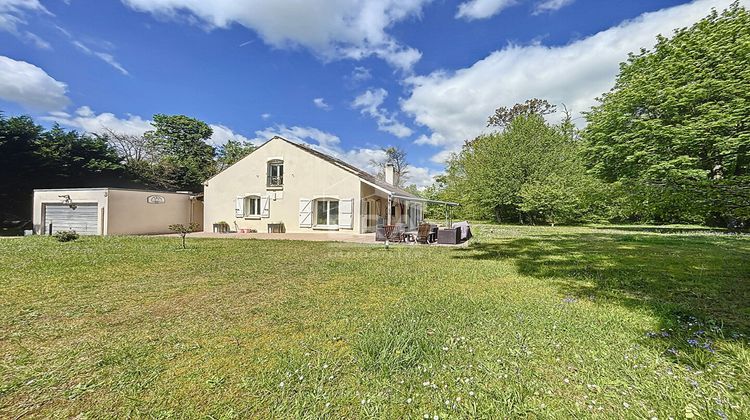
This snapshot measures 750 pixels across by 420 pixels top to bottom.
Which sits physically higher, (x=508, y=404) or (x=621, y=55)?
(x=621, y=55)

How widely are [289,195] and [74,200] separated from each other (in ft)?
40.6

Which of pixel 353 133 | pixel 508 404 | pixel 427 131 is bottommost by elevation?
pixel 508 404

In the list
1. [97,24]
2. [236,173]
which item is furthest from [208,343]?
[236,173]

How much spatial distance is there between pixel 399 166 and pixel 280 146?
1080 inches

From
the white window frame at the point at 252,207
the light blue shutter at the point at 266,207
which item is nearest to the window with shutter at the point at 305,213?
the light blue shutter at the point at 266,207

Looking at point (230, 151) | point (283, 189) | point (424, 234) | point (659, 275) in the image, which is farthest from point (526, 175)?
point (230, 151)

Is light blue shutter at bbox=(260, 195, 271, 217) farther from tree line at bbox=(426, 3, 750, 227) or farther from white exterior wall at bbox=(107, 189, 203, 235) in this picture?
tree line at bbox=(426, 3, 750, 227)

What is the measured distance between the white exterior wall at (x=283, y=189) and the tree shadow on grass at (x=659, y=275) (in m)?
9.57

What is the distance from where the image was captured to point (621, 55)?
1802 cm

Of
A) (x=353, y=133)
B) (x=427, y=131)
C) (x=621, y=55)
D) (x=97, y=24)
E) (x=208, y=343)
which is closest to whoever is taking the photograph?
(x=208, y=343)

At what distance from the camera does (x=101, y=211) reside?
16.6 metres

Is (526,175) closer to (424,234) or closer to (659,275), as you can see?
(424,234)

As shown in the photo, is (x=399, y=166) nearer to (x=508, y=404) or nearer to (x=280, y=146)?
(x=280, y=146)

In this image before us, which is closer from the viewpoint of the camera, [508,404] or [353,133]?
[508,404]
